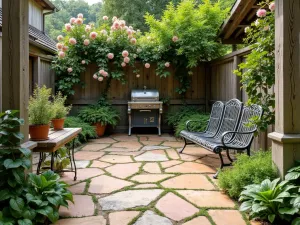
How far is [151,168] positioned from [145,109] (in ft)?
10.3

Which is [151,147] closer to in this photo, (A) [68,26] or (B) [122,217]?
(B) [122,217]

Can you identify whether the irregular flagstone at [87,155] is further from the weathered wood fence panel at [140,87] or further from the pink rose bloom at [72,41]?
the pink rose bloom at [72,41]

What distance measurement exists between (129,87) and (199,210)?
5.23 m

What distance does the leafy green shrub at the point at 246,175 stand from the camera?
2.32 m

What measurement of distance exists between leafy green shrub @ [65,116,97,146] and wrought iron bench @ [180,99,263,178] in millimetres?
2146

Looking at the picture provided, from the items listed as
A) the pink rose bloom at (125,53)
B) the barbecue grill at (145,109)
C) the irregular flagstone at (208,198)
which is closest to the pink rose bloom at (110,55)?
the pink rose bloom at (125,53)

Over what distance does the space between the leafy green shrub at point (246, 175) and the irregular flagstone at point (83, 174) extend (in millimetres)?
1547

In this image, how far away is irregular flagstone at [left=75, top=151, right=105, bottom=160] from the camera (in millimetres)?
4254

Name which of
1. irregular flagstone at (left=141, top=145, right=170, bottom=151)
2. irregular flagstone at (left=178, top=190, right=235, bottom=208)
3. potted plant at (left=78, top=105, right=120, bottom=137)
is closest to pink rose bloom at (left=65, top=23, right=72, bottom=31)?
potted plant at (left=78, top=105, right=120, bottom=137)

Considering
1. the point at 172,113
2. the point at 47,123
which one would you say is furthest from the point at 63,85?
the point at 47,123

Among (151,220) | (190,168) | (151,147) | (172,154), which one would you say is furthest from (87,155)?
(151,220)

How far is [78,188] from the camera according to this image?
112 inches

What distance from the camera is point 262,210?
2004 mm

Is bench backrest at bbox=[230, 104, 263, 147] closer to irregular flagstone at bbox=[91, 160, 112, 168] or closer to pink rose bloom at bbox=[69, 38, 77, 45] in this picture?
irregular flagstone at bbox=[91, 160, 112, 168]
